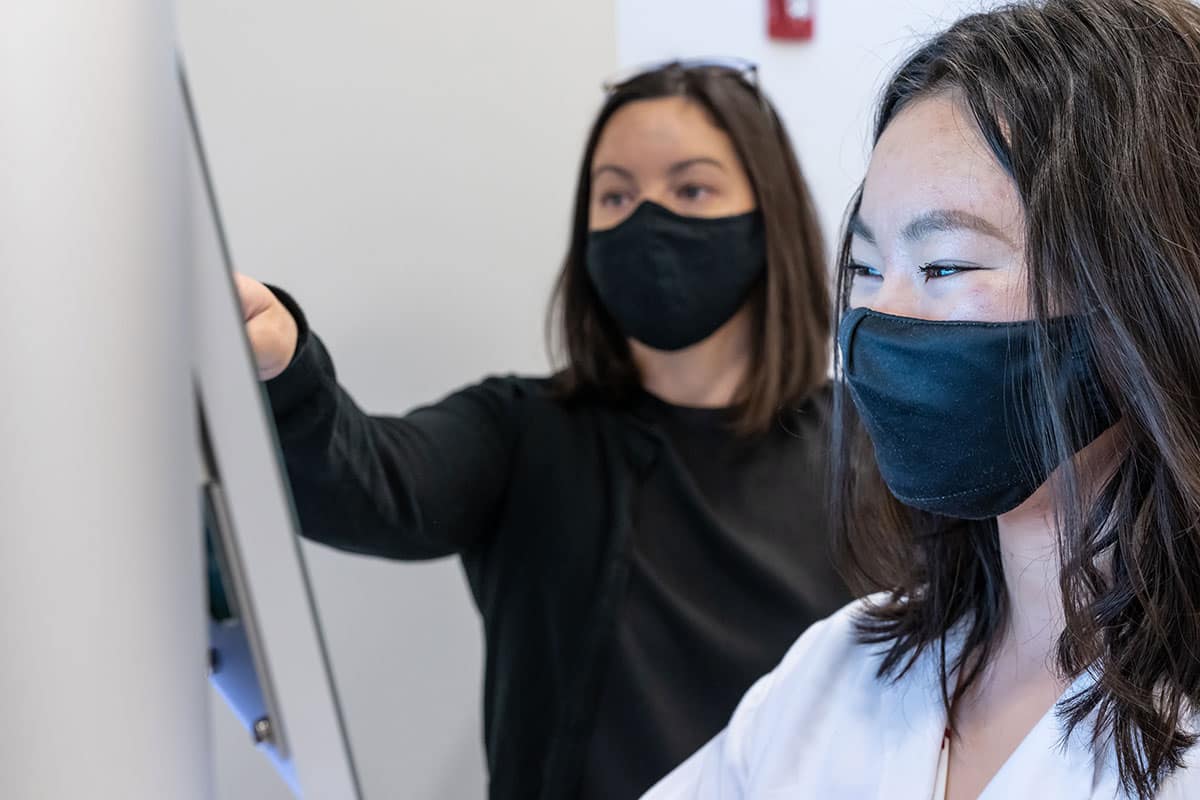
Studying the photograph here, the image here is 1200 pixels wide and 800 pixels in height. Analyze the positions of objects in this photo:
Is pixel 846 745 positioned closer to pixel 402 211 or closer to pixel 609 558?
pixel 609 558

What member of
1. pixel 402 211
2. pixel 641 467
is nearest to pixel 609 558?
pixel 641 467

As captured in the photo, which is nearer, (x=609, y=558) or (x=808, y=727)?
(x=808, y=727)

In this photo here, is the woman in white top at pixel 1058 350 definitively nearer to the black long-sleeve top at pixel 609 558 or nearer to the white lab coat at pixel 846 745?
the white lab coat at pixel 846 745

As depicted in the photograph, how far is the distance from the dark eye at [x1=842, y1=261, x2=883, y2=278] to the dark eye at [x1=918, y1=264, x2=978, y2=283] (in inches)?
1.2

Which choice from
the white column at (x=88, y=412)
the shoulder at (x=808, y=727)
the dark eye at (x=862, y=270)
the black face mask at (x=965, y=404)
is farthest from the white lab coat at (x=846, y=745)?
the white column at (x=88, y=412)

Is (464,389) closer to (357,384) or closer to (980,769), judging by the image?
(357,384)

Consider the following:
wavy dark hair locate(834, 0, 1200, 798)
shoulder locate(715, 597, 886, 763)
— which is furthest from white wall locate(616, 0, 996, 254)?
shoulder locate(715, 597, 886, 763)

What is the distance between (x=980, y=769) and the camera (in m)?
0.59

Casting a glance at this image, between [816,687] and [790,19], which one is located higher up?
[790,19]

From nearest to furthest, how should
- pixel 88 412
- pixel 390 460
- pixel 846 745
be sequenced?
1. pixel 88 412
2. pixel 846 745
3. pixel 390 460

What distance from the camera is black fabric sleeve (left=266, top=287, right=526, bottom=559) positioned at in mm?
637

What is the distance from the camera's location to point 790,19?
0.81 meters

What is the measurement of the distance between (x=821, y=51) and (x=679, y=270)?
0.17 metres

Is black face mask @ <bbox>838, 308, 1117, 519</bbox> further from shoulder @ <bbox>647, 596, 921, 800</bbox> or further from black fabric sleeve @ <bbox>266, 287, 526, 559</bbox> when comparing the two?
black fabric sleeve @ <bbox>266, 287, 526, 559</bbox>
